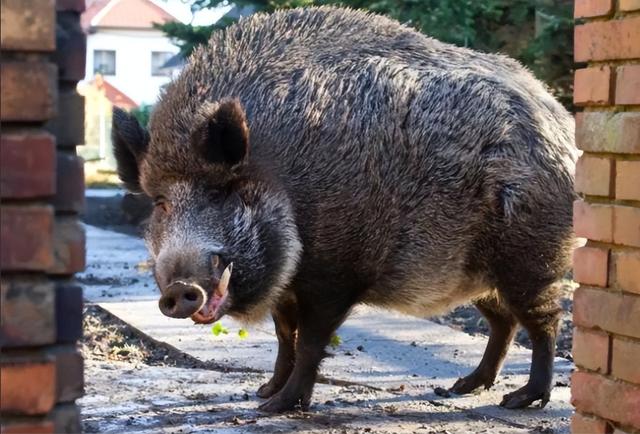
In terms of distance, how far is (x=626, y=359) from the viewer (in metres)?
3.32

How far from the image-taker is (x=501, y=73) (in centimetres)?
588

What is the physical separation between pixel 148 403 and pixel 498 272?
1686mm

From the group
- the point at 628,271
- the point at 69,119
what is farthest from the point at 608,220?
the point at 69,119

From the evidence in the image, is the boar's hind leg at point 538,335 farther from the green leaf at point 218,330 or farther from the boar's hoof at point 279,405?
the green leaf at point 218,330

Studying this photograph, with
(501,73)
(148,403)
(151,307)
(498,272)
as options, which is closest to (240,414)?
(148,403)

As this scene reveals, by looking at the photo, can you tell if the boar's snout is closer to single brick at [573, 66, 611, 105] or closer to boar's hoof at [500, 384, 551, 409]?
boar's hoof at [500, 384, 551, 409]

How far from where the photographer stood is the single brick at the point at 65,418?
2.16 meters

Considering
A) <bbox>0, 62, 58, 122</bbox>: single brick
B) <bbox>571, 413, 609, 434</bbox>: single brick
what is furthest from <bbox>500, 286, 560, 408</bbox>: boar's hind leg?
<bbox>0, 62, 58, 122</bbox>: single brick

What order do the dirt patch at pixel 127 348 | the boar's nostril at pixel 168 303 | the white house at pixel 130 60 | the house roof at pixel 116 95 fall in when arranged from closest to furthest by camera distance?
1. the boar's nostril at pixel 168 303
2. the dirt patch at pixel 127 348
3. the house roof at pixel 116 95
4. the white house at pixel 130 60

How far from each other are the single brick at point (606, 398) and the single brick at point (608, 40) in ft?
3.07

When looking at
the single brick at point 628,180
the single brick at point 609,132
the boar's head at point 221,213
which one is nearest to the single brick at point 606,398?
the single brick at point 628,180

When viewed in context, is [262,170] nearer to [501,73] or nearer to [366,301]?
[366,301]

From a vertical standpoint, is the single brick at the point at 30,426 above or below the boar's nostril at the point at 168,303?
above

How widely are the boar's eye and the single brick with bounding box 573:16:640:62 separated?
2119mm
